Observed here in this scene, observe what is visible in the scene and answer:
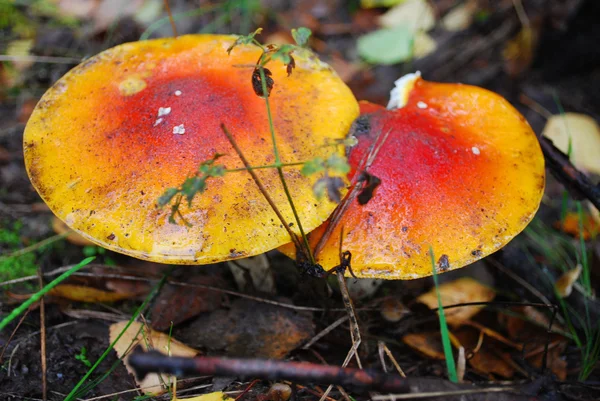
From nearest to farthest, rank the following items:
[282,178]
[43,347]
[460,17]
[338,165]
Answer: [338,165] → [282,178] → [43,347] → [460,17]

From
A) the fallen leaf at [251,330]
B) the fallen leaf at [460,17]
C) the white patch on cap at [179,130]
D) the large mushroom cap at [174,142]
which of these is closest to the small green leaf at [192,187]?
the large mushroom cap at [174,142]

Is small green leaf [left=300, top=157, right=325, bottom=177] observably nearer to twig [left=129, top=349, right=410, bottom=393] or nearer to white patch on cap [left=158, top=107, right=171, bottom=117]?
twig [left=129, top=349, right=410, bottom=393]

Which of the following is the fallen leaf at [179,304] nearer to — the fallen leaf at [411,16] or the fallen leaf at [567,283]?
the fallen leaf at [567,283]

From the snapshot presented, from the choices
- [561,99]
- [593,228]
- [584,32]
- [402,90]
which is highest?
[402,90]

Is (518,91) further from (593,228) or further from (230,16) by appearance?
(230,16)

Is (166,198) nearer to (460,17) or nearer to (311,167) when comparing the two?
(311,167)

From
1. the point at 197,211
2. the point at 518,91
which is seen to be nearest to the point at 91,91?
the point at 197,211

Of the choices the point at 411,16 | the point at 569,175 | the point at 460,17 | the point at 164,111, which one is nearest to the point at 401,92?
the point at 569,175
